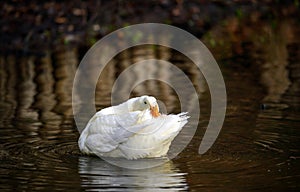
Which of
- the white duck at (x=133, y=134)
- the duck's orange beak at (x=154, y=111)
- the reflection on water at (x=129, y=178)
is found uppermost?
the duck's orange beak at (x=154, y=111)

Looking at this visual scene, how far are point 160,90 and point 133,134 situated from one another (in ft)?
16.9

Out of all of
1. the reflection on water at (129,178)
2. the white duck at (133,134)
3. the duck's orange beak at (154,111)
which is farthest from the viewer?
the duck's orange beak at (154,111)

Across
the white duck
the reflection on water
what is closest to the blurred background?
the reflection on water

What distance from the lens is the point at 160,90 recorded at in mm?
14484

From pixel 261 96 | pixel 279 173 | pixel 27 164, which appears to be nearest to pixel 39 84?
pixel 261 96

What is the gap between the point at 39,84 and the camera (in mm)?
15680

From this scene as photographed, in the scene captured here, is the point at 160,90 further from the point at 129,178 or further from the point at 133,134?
the point at 129,178

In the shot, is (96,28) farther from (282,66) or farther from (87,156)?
(87,156)

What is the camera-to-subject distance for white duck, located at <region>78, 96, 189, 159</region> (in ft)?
30.5

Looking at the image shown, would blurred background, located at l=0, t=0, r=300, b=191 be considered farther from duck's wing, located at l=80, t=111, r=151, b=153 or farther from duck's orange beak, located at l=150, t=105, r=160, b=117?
duck's orange beak, located at l=150, t=105, r=160, b=117

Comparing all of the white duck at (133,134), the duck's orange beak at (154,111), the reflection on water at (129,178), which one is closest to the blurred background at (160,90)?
the reflection on water at (129,178)

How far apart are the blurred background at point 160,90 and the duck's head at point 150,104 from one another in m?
0.58

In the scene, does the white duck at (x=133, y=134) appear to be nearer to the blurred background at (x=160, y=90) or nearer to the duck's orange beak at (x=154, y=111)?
the duck's orange beak at (x=154, y=111)

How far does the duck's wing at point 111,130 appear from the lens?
9391 mm
